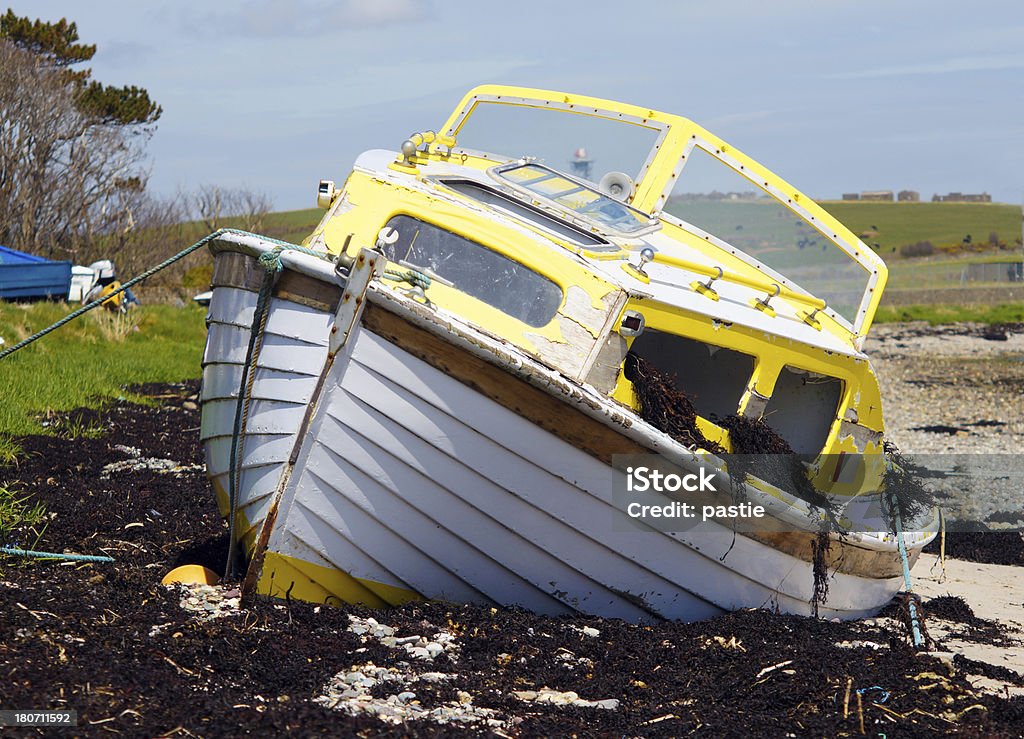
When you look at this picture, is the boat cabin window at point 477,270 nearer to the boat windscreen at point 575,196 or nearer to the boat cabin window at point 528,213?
the boat cabin window at point 528,213

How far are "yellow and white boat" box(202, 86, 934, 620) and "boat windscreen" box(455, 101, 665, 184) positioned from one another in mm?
906

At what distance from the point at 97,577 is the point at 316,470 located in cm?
147

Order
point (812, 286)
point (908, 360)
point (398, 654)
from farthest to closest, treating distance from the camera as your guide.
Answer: point (908, 360) → point (812, 286) → point (398, 654)

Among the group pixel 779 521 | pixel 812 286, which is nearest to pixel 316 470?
pixel 779 521

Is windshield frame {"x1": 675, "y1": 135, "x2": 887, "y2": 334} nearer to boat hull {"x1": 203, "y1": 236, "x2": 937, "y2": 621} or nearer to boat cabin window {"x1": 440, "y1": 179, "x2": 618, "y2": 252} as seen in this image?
boat cabin window {"x1": 440, "y1": 179, "x2": 618, "y2": 252}

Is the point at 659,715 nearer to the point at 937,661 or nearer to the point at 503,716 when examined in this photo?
the point at 503,716

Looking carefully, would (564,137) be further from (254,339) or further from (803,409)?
(254,339)

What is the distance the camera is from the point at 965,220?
278 feet

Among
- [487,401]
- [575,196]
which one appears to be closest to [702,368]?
[575,196]

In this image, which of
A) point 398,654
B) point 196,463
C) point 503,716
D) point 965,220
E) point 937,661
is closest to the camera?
point 503,716

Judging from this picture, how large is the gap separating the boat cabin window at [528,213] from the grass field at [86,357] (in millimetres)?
4931

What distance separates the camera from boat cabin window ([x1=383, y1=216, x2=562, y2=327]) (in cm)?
602

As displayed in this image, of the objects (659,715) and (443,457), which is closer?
(659,715)

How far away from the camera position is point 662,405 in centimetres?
601
